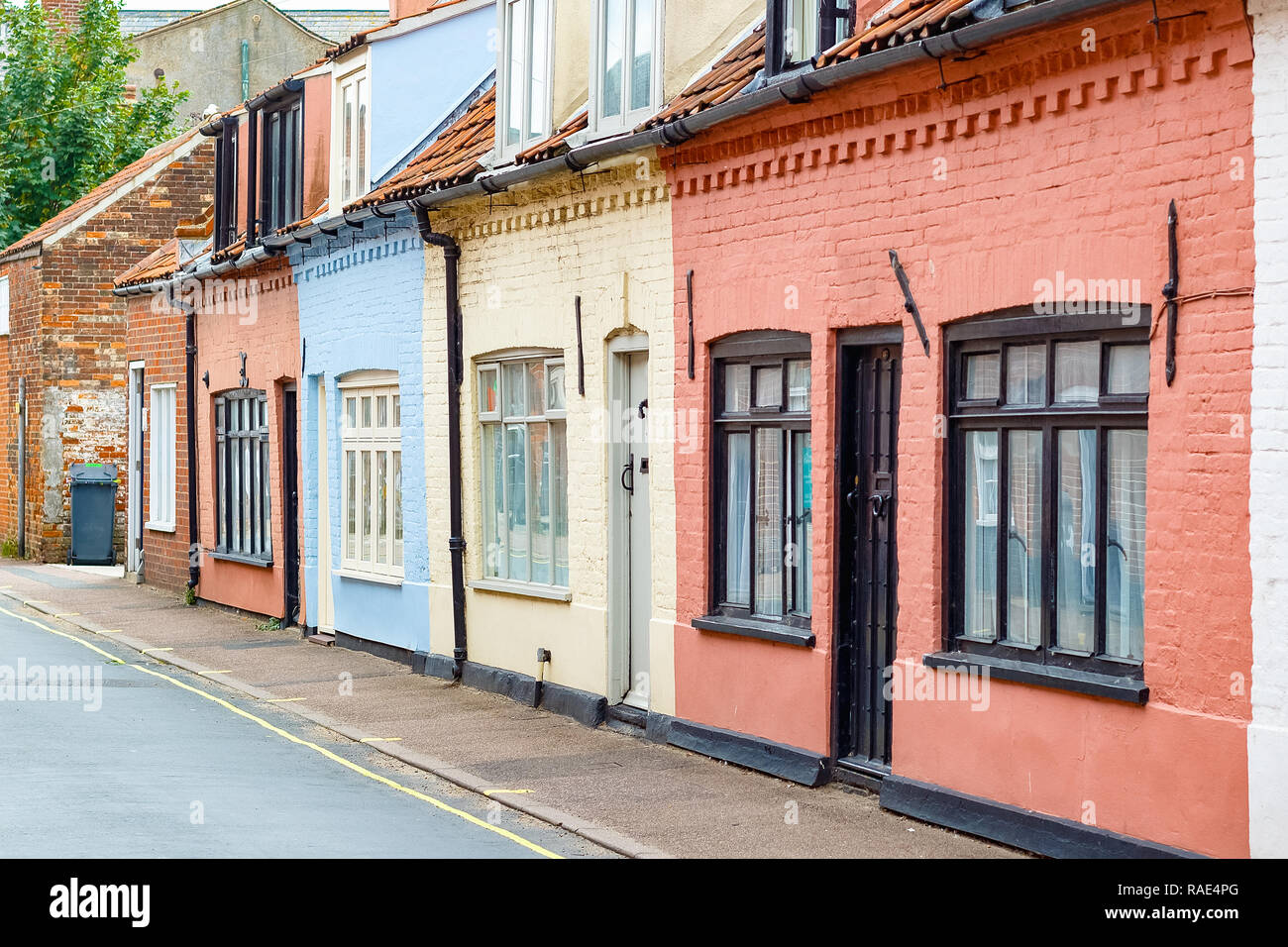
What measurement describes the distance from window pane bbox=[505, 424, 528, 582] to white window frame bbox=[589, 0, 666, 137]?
2.70 m

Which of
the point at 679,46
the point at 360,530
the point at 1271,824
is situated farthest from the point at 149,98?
the point at 1271,824

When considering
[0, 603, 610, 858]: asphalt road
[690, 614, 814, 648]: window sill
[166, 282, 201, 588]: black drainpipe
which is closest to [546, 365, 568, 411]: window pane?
[690, 614, 814, 648]: window sill

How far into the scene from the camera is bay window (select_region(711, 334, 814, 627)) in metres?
10.9

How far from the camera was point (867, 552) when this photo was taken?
1039cm

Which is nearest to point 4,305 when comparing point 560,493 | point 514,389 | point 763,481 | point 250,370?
point 250,370

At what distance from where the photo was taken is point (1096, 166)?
8.37m

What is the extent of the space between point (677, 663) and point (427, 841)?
11.3ft

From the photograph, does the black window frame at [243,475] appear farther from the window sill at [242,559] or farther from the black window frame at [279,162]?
the black window frame at [279,162]

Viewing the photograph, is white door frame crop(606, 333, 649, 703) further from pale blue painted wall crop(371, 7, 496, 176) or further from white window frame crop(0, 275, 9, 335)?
white window frame crop(0, 275, 9, 335)

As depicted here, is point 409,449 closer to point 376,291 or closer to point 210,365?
point 376,291

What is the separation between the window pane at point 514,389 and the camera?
1441 cm

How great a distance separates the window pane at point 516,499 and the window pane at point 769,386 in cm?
343

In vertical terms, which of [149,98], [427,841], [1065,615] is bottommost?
[427,841]

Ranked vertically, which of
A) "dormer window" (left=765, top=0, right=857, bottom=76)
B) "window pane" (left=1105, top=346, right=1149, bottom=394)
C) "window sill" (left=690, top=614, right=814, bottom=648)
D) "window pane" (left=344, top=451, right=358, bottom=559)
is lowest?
"window sill" (left=690, top=614, right=814, bottom=648)
